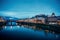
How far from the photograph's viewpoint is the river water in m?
3.29

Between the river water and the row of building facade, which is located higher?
the row of building facade

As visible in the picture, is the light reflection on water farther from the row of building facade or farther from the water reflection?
the row of building facade

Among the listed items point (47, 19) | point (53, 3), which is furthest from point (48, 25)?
point (53, 3)

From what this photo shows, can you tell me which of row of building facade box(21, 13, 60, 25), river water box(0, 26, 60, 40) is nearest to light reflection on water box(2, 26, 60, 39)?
river water box(0, 26, 60, 40)

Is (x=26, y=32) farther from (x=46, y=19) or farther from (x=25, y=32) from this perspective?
(x=46, y=19)

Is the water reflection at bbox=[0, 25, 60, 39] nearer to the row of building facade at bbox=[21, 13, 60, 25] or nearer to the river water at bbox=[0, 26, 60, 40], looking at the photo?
the river water at bbox=[0, 26, 60, 40]

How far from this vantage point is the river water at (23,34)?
3.29m

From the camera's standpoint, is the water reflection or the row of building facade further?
the row of building facade

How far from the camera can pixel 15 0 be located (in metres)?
3.44

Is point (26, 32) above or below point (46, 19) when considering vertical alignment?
below

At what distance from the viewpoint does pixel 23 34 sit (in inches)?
131

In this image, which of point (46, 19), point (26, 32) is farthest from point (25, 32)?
point (46, 19)

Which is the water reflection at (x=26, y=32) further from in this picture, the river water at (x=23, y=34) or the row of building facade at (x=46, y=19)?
the row of building facade at (x=46, y=19)

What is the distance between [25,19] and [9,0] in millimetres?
661
